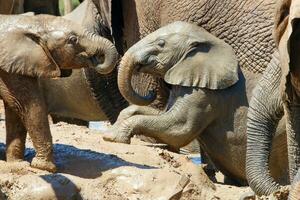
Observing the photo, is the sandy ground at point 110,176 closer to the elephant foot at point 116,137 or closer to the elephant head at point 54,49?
the elephant foot at point 116,137

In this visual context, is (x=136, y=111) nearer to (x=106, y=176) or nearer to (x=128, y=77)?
(x=128, y=77)

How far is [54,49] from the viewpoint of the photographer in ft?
29.0

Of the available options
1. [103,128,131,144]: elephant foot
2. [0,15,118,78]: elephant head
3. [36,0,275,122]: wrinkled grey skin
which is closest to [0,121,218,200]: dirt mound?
[103,128,131,144]: elephant foot

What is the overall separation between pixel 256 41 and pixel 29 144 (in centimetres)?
163

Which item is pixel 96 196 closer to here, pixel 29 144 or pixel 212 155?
pixel 29 144

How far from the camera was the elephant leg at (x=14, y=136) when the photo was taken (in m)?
8.98

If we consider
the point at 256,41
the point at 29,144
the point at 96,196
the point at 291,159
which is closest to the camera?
the point at 291,159

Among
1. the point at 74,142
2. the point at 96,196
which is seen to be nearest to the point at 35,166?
the point at 96,196

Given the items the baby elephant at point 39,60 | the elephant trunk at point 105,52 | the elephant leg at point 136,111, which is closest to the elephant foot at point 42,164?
the baby elephant at point 39,60

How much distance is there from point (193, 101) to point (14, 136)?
5.63 feet

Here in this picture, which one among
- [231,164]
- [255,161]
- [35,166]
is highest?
[255,161]

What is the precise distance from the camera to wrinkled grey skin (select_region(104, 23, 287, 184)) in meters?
10.3

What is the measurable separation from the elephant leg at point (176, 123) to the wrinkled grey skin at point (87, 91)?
1.43 metres

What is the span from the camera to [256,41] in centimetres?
1038
